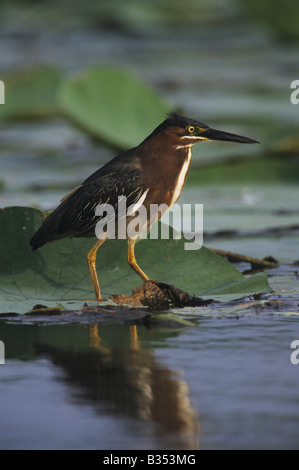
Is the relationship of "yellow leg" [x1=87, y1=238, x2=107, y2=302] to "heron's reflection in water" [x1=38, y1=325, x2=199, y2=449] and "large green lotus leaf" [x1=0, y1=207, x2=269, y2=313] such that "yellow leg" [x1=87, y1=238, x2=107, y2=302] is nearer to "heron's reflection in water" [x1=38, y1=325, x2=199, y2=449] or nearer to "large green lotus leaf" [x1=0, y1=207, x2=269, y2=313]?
"large green lotus leaf" [x1=0, y1=207, x2=269, y2=313]

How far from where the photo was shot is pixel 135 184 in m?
3.79

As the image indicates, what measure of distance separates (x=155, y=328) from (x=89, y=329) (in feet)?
0.78

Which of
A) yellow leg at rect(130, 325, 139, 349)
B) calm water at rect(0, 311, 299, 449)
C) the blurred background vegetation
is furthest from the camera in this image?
the blurred background vegetation

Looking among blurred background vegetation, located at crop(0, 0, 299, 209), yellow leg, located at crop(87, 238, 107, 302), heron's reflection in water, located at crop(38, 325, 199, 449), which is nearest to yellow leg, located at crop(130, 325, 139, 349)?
heron's reflection in water, located at crop(38, 325, 199, 449)

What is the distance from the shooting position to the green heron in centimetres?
378

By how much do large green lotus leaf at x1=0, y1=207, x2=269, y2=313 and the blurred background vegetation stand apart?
225 centimetres

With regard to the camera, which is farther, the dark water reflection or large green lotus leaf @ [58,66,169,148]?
large green lotus leaf @ [58,66,169,148]

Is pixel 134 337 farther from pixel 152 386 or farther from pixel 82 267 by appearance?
pixel 82 267

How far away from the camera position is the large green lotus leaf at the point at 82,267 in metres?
3.83

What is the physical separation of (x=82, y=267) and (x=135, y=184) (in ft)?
1.46

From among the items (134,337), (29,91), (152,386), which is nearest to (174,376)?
(152,386)

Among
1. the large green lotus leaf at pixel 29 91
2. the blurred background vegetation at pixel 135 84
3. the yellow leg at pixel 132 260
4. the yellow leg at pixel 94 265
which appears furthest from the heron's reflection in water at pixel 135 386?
the large green lotus leaf at pixel 29 91

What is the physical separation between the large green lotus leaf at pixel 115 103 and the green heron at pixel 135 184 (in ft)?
10.1
